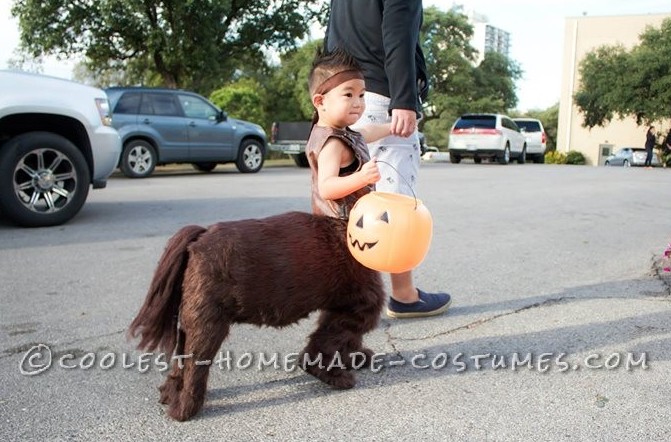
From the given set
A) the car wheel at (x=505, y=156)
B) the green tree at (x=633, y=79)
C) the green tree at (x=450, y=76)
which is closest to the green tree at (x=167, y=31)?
the car wheel at (x=505, y=156)

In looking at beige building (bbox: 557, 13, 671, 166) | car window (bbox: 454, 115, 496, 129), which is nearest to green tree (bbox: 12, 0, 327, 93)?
car window (bbox: 454, 115, 496, 129)

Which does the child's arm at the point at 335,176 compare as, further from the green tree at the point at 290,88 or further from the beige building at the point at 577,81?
the beige building at the point at 577,81

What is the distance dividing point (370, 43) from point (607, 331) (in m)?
1.95

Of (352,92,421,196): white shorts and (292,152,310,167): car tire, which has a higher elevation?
(352,92,421,196): white shorts

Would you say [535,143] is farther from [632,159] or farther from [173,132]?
[173,132]

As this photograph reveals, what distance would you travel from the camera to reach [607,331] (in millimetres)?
3504

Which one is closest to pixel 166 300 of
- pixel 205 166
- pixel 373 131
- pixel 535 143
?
pixel 373 131

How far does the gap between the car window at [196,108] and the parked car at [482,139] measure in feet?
34.9

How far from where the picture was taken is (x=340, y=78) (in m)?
2.58

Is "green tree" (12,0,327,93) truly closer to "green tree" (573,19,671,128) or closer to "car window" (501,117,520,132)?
"car window" (501,117,520,132)

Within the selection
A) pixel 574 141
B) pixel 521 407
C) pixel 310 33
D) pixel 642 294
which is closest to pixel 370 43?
pixel 521 407

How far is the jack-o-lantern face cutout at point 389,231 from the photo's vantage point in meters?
2.30

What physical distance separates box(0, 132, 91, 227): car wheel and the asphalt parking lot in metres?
0.37

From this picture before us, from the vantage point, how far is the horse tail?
7.88ft
